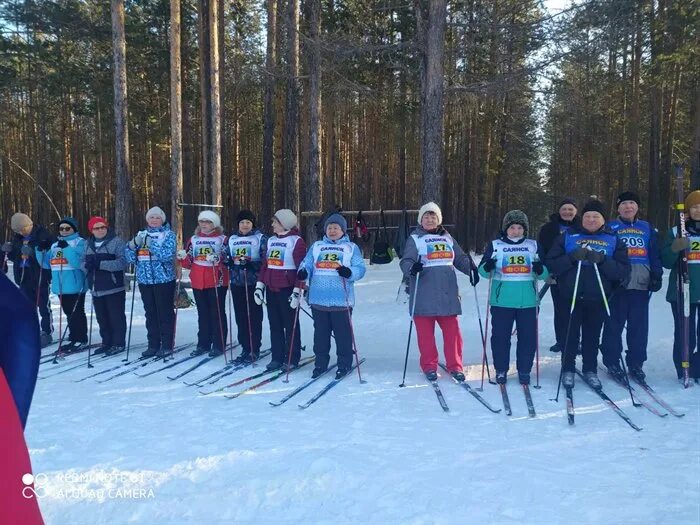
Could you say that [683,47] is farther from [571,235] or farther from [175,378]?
[175,378]

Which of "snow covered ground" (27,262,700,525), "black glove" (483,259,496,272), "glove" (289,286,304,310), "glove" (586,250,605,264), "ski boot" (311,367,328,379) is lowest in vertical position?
"snow covered ground" (27,262,700,525)

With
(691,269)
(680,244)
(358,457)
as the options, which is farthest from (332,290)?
(691,269)

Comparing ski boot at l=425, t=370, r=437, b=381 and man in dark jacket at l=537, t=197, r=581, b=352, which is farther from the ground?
man in dark jacket at l=537, t=197, r=581, b=352

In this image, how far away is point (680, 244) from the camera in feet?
17.2

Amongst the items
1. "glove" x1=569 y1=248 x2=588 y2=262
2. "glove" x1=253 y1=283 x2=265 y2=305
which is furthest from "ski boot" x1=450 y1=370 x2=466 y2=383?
"glove" x1=253 y1=283 x2=265 y2=305

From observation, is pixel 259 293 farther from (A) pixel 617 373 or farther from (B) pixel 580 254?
(A) pixel 617 373

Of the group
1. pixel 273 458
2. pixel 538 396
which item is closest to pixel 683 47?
pixel 538 396

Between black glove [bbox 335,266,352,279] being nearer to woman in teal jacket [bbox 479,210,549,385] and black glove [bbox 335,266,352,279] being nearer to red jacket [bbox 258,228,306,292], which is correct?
red jacket [bbox 258,228,306,292]

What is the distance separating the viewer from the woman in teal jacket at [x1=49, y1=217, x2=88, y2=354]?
7.19 meters

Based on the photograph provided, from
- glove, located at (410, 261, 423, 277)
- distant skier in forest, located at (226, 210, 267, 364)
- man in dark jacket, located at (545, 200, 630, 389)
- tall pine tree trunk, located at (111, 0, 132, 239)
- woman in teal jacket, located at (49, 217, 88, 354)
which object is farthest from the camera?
tall pine tree trunk, located at (111, 0, 132, 239)

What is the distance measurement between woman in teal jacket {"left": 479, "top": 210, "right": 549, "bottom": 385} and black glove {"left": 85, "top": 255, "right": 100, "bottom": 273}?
16.4ft

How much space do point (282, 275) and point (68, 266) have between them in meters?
3.33

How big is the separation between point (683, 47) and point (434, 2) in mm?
8274

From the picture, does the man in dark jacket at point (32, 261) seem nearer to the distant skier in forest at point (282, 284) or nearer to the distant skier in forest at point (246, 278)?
the distant skier in forest at point (246, 278)
